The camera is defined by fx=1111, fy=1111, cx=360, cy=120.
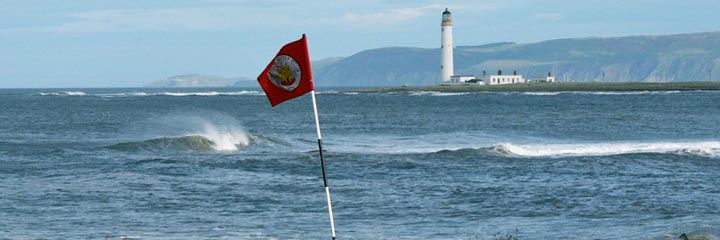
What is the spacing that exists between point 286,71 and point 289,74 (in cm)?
4

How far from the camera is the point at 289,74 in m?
11.6

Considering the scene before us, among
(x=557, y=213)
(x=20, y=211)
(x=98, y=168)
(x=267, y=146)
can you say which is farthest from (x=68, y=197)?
(x=267, y=146)

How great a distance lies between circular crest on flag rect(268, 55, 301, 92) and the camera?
11531 millimetres

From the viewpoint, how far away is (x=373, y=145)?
39406 millimetres

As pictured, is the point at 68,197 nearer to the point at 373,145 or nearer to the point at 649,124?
the point at 373,145

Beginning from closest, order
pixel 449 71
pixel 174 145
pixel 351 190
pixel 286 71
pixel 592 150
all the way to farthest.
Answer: pixel 286 71, pixel 351 190, pixel 592 150, pixel 174 145, pixel 449 71

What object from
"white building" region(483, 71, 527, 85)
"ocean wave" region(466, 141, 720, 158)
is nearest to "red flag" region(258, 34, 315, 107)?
"ocean wave" region(466, 141, 720, 158)

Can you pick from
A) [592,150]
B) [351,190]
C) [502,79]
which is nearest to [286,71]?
[351,190]

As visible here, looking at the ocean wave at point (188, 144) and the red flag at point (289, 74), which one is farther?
the ocean wave at point (188, 144)

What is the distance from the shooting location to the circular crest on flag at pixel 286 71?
1153 centimetres

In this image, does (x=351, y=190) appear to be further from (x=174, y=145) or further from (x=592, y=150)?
(x=174, y=145)

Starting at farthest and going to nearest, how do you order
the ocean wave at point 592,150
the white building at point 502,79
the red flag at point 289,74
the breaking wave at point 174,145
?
1. the white building at point 502,79
2. the breaking wave at point 174,145
3. the ocean wave at point 592,150
4. the red flag at point 289,74

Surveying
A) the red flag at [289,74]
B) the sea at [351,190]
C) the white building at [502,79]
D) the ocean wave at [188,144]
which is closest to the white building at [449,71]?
the white building at [502,79]

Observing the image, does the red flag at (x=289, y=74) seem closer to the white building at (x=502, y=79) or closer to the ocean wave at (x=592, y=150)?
the ocean wave at (x=592, y=150)
